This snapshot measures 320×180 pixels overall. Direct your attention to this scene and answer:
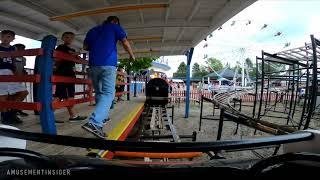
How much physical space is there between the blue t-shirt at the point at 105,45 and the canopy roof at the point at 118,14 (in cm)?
93

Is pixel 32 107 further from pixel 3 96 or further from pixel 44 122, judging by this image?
pixel 3 96

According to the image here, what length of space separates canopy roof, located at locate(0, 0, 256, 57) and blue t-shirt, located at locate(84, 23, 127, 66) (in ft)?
3.05

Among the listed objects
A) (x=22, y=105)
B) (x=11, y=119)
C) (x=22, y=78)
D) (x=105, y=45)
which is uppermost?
(x=105, y=45)

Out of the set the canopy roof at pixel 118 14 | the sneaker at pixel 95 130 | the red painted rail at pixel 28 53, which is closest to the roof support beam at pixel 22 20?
the canopy roof at pixel 118 14

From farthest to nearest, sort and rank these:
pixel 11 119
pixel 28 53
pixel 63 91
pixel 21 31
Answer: pixel 21 31
pixel 63 91
pixel 11 119
pixel 28 53

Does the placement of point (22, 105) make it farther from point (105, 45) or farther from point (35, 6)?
point (35, 6)

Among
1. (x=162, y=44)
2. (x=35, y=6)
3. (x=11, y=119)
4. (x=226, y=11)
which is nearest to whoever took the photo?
(x=35, y=6)

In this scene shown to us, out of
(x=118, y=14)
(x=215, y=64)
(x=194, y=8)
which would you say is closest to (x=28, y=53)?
(x=118, y=14)

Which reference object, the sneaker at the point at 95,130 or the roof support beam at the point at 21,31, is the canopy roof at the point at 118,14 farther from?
the sneaker at the point at 95,130

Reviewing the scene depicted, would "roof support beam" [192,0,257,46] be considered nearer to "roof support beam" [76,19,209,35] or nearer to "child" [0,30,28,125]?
"roof support beam" [76,19,209,35]

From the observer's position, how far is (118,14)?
551cm

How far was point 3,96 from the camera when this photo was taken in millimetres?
4273

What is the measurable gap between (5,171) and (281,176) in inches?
43.7

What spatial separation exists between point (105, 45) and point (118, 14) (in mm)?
2034
